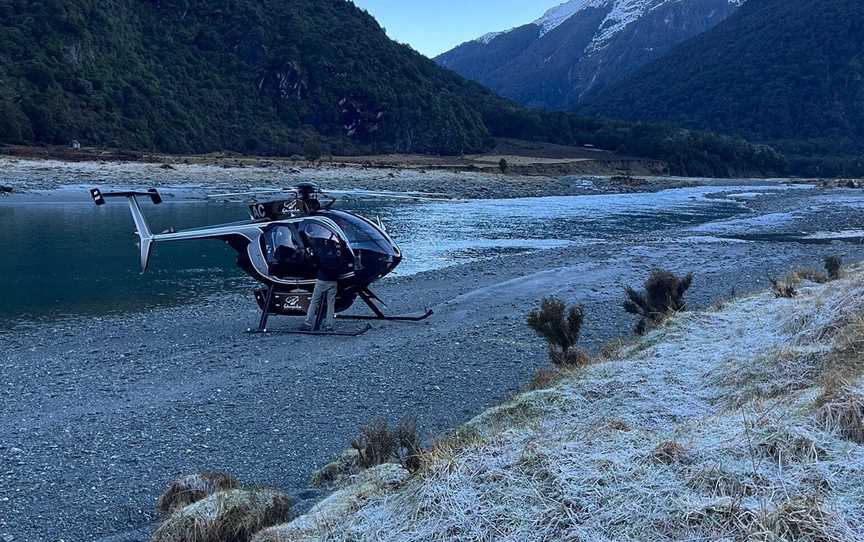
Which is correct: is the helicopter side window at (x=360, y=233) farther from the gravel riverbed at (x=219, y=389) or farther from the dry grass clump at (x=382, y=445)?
the dry grass clump at (x=382, y=445)

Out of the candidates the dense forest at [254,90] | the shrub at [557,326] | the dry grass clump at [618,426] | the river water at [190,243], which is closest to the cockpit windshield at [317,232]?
the shrub at [557,326]

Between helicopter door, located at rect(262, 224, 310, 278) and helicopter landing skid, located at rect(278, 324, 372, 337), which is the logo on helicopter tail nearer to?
helicopter door, located at rect(262, 224, 310, 278)

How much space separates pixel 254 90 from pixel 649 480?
9437 cm

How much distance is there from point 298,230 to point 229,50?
3478 inches

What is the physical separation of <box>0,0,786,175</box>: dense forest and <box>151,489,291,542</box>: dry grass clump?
59789 millimetres

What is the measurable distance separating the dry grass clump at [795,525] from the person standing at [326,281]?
9.76 metres

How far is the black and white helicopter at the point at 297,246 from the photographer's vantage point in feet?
42.6

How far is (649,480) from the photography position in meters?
4.18

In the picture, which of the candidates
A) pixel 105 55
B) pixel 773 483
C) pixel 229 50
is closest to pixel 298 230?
pixel 773 483

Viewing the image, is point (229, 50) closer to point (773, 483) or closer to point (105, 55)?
point (105, 55)

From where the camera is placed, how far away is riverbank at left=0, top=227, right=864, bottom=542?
22.7ft

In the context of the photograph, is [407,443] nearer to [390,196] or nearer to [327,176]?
[390,196]

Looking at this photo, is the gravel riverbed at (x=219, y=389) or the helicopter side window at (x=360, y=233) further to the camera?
the helicopter side window at (x=360, y=233)

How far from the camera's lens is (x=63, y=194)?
38.2m
